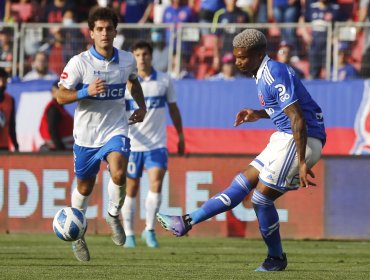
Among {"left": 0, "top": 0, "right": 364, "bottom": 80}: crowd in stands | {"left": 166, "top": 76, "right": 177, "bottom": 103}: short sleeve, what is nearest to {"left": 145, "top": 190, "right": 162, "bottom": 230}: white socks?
{"left": 166, "top": 76, "right": 177, "bottom": 103}: short sleeve

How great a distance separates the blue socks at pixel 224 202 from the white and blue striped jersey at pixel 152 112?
4677 mm

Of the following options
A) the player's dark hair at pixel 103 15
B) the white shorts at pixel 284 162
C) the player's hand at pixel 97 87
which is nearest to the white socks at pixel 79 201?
the player's hand at pixel 97 87

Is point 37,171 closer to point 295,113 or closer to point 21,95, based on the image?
point 21,95

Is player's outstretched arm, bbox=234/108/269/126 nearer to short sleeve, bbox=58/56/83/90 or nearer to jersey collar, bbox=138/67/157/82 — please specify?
short sleeve, bbox=58/56/83/90

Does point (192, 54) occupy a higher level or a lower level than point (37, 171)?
higher

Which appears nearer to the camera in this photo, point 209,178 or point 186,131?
point 209,178

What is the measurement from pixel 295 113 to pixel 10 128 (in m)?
8.90

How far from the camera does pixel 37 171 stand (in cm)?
1744

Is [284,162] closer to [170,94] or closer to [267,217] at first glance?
[267,217]

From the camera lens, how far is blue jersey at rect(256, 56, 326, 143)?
34.0ft

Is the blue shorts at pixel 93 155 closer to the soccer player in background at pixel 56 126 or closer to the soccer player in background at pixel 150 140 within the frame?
the soccer player in background at pixel 150 140

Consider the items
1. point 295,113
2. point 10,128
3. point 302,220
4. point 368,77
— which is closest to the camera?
point 295,113

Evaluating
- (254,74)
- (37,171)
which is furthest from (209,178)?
(254,74)

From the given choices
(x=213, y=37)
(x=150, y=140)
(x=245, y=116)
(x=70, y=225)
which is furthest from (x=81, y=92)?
(x=213, y=37)
